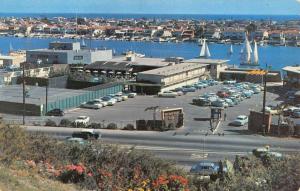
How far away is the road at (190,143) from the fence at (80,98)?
4952 mm

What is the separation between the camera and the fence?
79.2 feet

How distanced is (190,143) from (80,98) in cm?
1083

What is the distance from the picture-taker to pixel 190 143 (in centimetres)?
1653

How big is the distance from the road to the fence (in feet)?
16.2

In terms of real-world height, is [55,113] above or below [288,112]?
below

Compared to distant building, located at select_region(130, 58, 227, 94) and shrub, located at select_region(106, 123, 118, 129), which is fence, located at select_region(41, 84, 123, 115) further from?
shrub, located at select_region(106, 123, 118, 129)

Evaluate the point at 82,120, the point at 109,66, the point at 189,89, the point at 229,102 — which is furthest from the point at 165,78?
the point at 82,120

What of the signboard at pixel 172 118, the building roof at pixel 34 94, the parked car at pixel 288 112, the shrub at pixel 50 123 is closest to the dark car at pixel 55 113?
the building roof at pixel 34 94

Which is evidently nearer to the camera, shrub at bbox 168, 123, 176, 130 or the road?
the road

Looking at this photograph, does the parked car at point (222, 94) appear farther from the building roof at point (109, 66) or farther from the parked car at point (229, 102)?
the building roof at point (109, 66)

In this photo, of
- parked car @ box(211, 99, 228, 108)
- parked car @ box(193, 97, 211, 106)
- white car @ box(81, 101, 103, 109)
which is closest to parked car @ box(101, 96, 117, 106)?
white car @ box(81, 101, 103, 109)

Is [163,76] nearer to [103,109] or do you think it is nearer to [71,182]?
[103,109]

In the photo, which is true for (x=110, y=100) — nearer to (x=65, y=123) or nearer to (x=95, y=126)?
(x=65, y=123)

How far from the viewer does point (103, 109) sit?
2531cm
